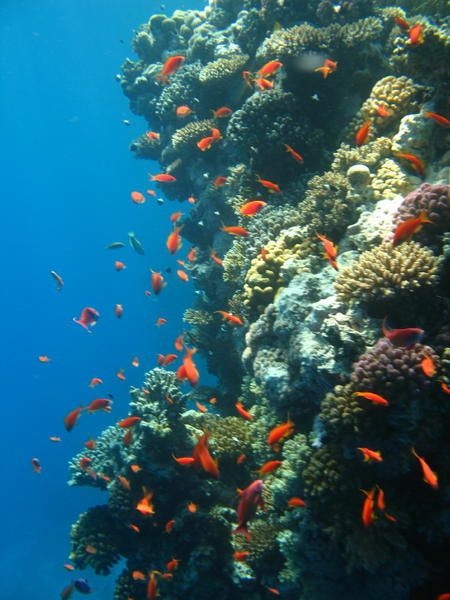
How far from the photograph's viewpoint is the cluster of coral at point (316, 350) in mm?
4027

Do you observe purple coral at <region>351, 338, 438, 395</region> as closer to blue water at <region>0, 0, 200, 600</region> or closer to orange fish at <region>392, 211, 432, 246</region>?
orange fish at <region>392, 211, 432, 246</region>

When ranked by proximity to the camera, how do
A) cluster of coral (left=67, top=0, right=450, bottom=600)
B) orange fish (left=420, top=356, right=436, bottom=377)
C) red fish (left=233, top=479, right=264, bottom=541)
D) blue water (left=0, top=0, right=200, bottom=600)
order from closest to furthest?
orange fish (left=420, top=356, right=436, bottom=377) → red fish (left=233, top=479, right=264, bottom=541) → cluster of coral (left=67, top=0, right=450, bottom=600) → blue water (left=0, top=0, right=200, bottom=600)

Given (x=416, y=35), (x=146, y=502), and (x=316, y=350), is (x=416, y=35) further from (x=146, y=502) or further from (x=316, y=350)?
(x=146, y=502)

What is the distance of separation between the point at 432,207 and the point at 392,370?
Result: 2004 millimetres

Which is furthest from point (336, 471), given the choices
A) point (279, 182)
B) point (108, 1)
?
point (108, 1)

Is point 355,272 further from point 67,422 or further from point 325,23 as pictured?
point 325,23

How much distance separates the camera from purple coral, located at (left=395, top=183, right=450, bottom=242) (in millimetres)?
4359

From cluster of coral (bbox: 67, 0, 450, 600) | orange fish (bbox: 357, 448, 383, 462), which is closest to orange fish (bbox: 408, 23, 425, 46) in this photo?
cluster of coral (bbox: 67, 0, 450, 600)

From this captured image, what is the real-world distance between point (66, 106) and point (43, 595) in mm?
119649

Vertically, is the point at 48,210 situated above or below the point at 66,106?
below

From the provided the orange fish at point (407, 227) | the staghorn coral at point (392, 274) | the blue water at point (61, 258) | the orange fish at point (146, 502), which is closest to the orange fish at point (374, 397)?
the staghorn coral at point (392, 274)

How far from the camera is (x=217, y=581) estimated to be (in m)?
6.54

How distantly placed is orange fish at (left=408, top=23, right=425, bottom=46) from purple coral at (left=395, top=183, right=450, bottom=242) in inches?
110

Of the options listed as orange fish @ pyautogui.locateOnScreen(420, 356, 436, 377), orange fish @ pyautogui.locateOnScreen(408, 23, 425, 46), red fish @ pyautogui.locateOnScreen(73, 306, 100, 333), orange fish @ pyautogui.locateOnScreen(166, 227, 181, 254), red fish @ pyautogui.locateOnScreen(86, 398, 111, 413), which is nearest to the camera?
orange fish @ pyautogui.locateOnScreen(420, 356, 436, 377)
